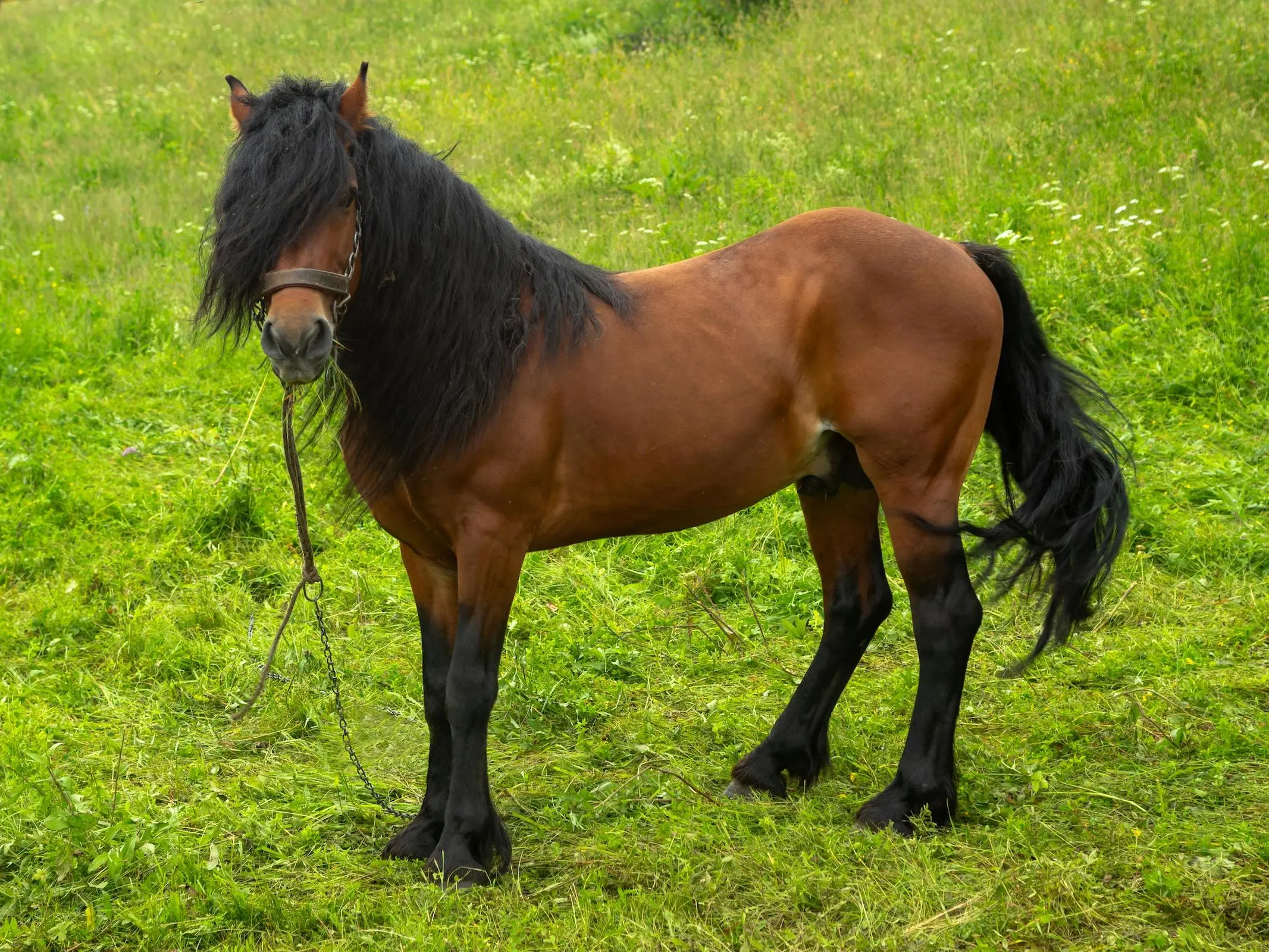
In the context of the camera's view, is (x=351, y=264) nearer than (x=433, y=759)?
Yes

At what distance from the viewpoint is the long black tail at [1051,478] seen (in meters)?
4.17

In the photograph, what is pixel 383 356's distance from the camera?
3.57 meters

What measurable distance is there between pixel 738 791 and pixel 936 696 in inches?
31.9

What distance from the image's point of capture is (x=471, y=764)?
3717mm

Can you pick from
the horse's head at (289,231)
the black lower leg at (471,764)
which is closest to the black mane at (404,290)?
the horse's head at (289,231)

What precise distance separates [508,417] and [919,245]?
154 centimetres

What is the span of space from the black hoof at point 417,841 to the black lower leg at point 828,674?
1.11m

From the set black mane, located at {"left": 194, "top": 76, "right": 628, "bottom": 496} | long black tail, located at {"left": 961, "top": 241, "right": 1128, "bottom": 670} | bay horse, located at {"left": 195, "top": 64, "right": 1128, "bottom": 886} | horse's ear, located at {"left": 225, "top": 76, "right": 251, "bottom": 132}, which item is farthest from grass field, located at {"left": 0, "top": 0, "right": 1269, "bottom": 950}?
horse's ear, located at {"left": 225, "top": 76, "right": 251, "bottom": 132}

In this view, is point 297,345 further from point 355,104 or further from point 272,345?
point 355,104

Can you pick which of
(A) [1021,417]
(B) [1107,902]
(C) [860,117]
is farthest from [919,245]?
(C) [860,117]

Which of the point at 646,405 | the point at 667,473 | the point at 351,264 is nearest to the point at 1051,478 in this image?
the point at 667,473

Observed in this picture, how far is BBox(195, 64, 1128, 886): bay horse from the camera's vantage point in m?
3.42

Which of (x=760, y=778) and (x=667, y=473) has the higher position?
(x=667, y=473)

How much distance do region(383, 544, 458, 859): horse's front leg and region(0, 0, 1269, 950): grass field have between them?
116 mm
